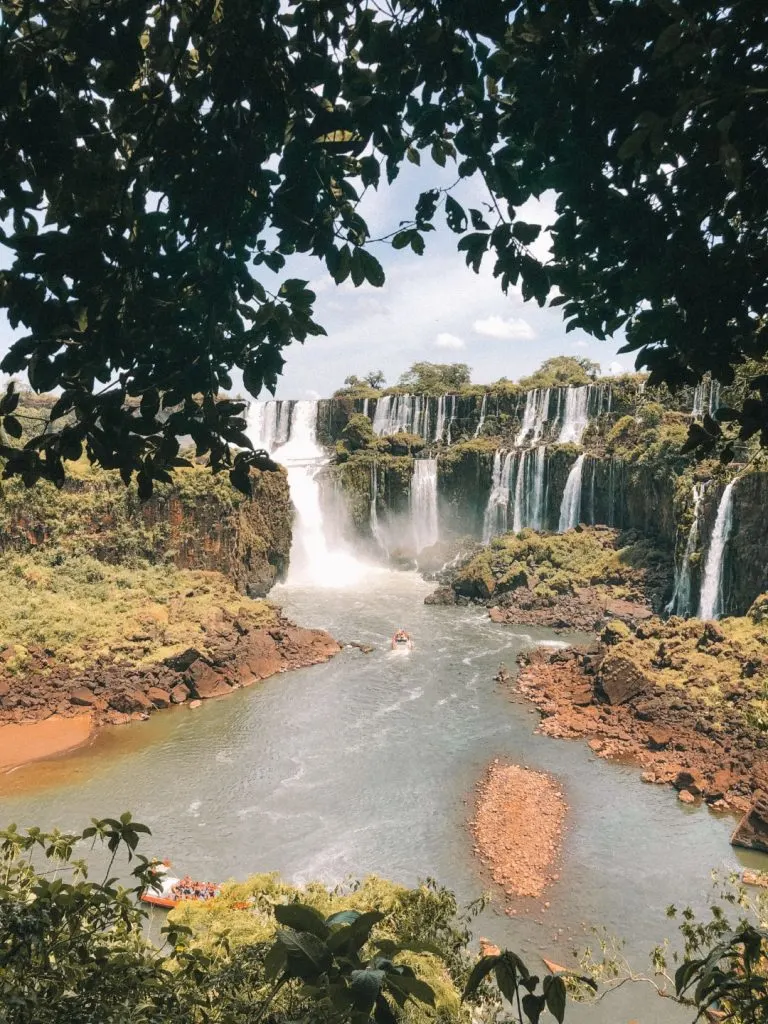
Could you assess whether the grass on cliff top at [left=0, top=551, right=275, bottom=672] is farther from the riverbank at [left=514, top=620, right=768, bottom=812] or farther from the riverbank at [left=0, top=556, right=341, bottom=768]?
the riverbank at [left=514, top=620, right=768, bottom=812]

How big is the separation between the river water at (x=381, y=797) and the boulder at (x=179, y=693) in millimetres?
831

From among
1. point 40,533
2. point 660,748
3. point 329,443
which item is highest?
point 329,443

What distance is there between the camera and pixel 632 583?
30859 mm

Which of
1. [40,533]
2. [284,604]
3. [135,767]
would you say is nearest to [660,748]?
[135,767]

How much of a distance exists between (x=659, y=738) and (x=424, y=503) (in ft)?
88.0

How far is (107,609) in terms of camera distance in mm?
23594

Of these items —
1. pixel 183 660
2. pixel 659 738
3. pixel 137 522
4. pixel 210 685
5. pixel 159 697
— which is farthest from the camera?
pixel 137 522

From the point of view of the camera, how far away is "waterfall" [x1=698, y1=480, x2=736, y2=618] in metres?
24.2

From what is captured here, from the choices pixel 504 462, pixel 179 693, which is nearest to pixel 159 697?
pixel 179 693

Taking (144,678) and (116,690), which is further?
(144,678)

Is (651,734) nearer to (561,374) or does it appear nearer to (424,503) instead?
(424,503)

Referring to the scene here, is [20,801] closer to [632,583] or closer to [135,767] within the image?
[135,767]

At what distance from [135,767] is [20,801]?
2.35m

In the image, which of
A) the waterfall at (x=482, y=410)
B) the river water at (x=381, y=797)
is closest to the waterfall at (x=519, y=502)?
the waterfall at (x=482, y=410)
